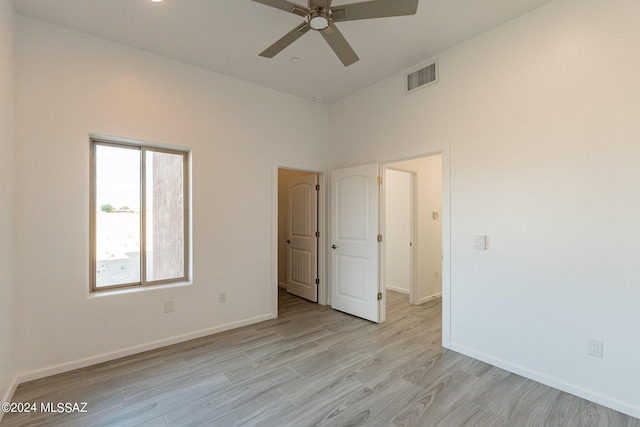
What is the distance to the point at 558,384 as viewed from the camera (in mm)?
2262

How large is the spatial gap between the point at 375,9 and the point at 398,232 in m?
3.80

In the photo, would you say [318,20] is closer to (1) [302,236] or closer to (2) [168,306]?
(2) [168,306]

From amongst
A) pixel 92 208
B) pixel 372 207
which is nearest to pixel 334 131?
pixel 372 207

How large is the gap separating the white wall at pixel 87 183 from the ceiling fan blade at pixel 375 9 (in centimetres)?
211

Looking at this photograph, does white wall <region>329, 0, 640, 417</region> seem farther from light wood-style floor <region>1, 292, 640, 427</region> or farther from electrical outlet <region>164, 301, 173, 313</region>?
electrical outlet <region>164, 301, 173, 313</region>

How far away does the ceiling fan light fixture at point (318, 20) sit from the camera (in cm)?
183

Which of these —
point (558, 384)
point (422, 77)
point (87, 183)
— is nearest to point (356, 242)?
point (422, 77)

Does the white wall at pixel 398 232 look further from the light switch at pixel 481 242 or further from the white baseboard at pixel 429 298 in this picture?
the light switch at pixel 481 242

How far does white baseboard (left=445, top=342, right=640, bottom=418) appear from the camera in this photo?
1979 mm

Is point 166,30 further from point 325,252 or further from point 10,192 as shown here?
point 325,252

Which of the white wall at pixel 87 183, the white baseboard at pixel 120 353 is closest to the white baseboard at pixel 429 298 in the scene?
the white wall at pixel 87 183

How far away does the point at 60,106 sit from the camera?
8.35 ft

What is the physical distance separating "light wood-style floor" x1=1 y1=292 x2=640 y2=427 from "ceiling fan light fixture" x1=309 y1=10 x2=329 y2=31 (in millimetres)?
2689

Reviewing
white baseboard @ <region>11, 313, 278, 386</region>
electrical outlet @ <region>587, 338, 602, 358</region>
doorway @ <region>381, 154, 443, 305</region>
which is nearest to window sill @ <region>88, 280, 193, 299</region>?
white baseboard @ <region>11, 313, 278, 386</region>
